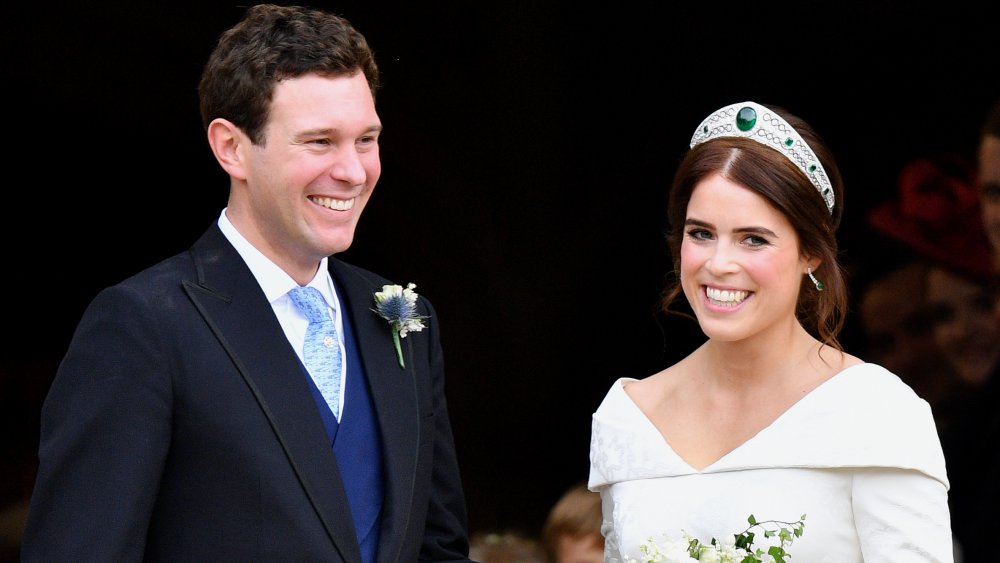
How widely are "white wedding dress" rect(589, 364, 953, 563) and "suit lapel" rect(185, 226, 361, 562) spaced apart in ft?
2.04

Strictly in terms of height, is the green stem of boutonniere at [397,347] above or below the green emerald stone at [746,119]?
below

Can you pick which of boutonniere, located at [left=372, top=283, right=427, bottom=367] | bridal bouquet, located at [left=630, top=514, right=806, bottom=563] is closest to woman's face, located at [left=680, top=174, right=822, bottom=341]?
bridal bouquet, located at [left=630, top=514, right=806, bottom=563]

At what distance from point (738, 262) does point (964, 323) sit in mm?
2711

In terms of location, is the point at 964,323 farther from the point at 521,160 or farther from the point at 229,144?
the point at 229,144

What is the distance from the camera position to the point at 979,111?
16.9 feet

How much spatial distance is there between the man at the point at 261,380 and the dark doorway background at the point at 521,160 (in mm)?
2028

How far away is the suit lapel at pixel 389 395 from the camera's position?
270 centimetres

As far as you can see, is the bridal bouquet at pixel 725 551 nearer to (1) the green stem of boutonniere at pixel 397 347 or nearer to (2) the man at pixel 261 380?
(2) the man at pixel 261 380

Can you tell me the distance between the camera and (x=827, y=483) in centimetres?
282

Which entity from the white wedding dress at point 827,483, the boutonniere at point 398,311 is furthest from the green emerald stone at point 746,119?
the boutonniere at point 398,311

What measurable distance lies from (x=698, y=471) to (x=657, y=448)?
11 centimetres

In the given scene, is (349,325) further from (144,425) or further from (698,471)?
(698,471)

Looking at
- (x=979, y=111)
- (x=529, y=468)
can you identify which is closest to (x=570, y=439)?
(x=529, y=468)

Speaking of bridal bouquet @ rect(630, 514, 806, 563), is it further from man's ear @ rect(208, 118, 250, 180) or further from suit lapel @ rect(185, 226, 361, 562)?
man's ear @ rect(208, 118, 250, 180)
